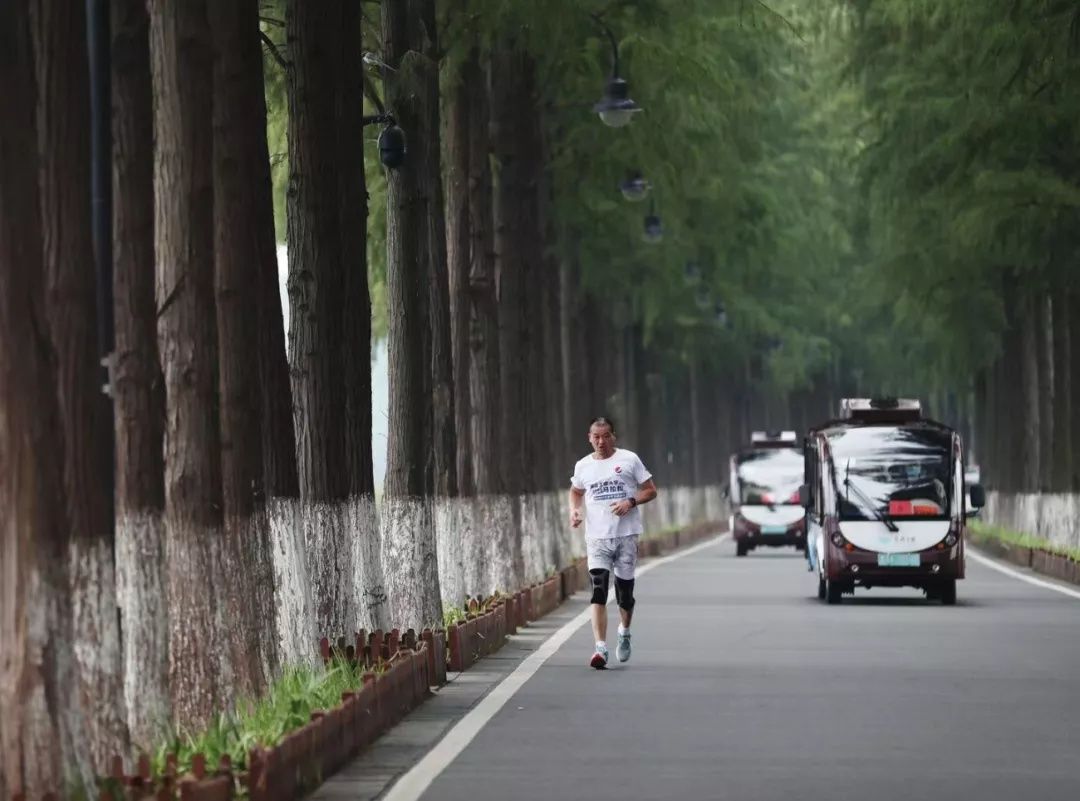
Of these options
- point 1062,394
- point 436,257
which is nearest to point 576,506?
point 436,257

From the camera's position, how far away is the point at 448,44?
31.7m

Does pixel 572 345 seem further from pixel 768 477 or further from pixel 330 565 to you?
pixel 330 565

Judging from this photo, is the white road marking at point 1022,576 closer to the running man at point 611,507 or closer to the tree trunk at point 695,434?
the running man at point 611,507

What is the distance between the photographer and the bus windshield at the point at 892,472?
120 feet

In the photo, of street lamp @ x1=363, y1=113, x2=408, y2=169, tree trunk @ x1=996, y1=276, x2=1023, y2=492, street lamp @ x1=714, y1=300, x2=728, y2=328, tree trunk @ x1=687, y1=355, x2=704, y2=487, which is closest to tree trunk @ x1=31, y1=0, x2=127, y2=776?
street lamp @ x1=363, y1=113, x2=408, y2=169

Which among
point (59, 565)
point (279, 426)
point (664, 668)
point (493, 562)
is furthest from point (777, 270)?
point (59, 565)

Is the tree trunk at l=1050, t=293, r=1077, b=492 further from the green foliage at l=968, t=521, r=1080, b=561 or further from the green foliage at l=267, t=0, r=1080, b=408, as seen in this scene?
the green foliage at l=267, t=0, r=1080, b=408

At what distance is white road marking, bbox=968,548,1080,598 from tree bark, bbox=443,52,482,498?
26.3 ft

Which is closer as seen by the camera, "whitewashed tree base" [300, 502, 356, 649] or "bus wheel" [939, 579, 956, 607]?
"whitewashed tree base" [300, 502, 356, 649]

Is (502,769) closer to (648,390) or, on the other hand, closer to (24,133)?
(24,133)

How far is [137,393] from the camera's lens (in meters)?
16.0

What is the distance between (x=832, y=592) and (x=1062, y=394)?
15081 millimetres

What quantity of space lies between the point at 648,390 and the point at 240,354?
185 feet

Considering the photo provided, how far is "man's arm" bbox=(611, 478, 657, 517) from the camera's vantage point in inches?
947
